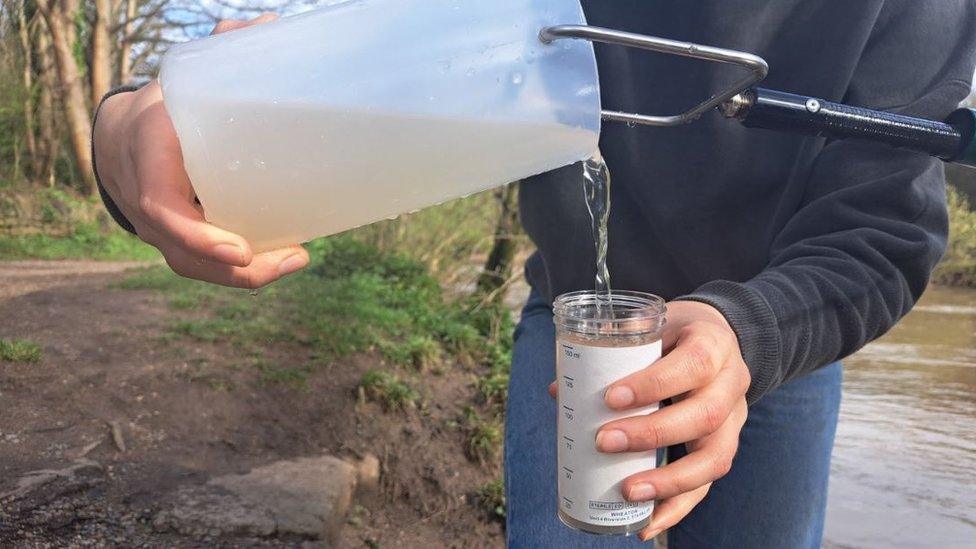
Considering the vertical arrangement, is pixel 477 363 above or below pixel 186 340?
below

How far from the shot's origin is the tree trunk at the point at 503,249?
209 inches

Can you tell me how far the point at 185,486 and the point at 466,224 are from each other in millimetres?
3812

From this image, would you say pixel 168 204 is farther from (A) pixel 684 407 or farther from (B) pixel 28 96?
(B) pixel 28 96

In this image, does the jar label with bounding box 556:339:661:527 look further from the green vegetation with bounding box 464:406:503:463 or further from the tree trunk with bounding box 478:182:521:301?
the tree trunk with bounding box 478:182:521:301

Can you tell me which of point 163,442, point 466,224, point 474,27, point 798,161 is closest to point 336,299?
point 466,224

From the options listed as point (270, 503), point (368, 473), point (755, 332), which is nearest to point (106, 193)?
point (755, 332)

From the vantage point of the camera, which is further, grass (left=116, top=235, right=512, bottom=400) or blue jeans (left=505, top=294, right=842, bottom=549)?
grass (left=116, top=235, right=512, bottom=400)

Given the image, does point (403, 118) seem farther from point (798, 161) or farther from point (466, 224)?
point (466, 224)

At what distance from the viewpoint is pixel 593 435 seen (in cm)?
103

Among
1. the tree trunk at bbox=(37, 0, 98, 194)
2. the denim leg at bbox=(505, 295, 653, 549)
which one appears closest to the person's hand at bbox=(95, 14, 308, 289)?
the denim leg at bbox=(505, 295, 653, 549)

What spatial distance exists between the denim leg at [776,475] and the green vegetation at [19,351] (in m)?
2.88

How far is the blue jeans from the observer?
5.41 feet

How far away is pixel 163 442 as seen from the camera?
113 inches

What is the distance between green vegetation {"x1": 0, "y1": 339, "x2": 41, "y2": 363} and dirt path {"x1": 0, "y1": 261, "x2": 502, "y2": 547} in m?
0.05
